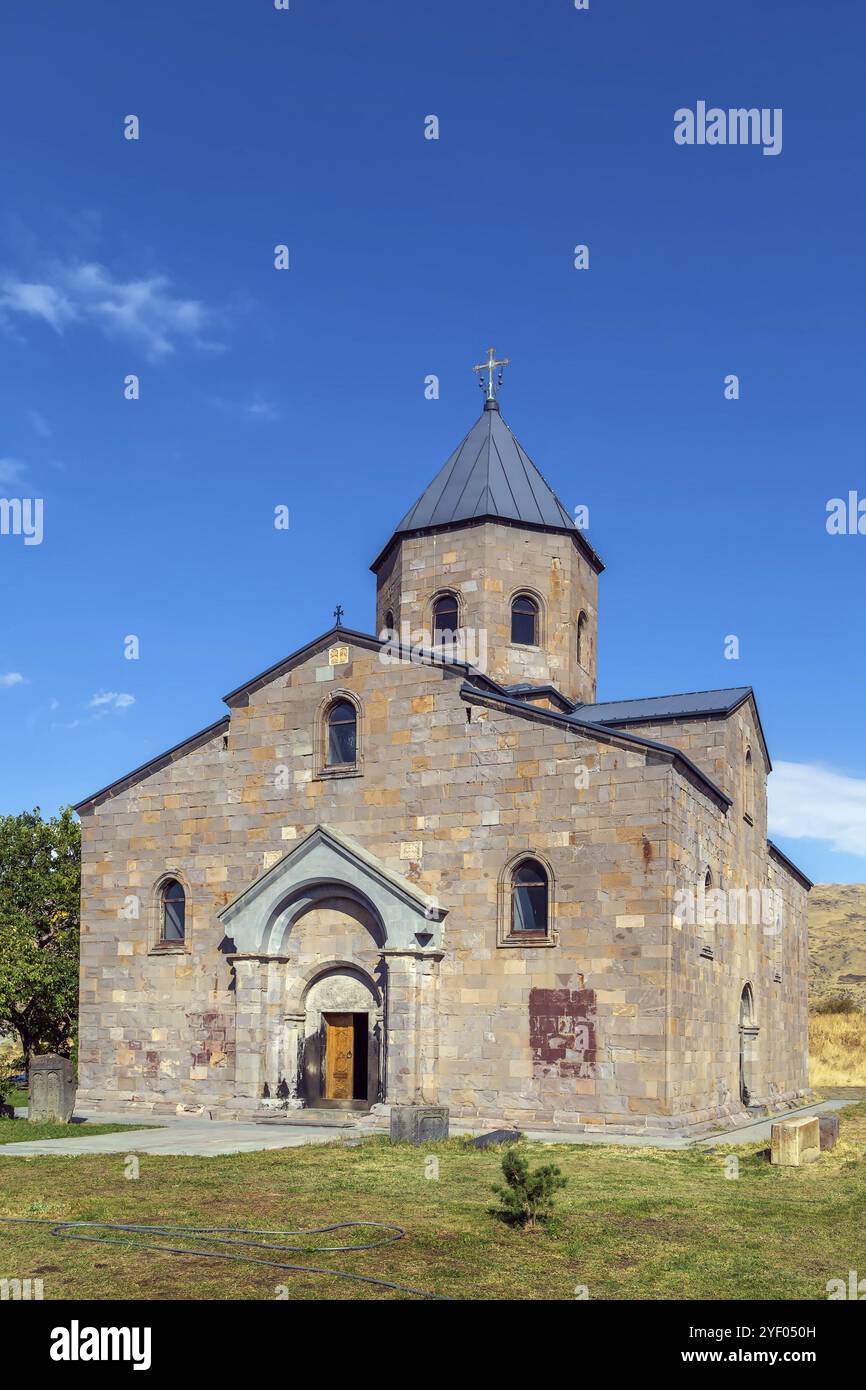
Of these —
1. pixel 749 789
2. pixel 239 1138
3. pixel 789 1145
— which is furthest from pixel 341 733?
pixel 789 1145

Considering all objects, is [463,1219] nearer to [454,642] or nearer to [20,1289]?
[20,1289]

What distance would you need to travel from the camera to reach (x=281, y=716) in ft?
78.7

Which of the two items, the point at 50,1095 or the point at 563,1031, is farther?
the point at 50,1095

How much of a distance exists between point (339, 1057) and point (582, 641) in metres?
11.2

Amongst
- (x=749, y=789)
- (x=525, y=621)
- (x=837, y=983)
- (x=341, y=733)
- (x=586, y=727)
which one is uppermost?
(x=525, y=621)

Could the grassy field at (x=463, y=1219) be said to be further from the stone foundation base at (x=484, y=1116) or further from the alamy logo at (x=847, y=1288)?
the stone foundation base at (x=484, y=1116)

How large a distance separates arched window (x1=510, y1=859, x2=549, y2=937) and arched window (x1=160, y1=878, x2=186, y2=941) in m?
7.19

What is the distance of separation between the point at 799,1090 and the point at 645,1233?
21.4m

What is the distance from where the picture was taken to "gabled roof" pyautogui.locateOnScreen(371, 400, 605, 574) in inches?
1092

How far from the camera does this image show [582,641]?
94.0 ft

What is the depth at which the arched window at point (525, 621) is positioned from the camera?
27375 millimetres

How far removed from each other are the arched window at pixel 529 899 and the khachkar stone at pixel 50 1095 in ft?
26.0


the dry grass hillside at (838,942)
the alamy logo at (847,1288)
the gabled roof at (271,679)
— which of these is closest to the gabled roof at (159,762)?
the gabled roof at (271,679)
